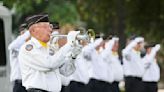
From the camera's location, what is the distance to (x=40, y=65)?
9562mm

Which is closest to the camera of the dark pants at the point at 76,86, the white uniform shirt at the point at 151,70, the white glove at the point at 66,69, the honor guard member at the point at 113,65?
the white glove at the point at 66,69

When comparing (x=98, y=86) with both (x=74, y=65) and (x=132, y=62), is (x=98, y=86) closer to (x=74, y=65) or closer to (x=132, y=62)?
(x=132, y=62)

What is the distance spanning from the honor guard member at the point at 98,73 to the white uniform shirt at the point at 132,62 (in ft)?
3.99

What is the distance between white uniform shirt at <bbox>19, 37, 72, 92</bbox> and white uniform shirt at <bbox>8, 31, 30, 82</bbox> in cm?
366

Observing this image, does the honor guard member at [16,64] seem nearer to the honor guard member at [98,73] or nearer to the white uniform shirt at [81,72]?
the white uniform shirt at [81,72]

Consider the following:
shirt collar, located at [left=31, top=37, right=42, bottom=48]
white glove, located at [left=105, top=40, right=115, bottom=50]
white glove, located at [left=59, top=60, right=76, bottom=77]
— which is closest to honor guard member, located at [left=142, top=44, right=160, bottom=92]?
white glove, located at [left=105, top=40, right=115, bottom=50]

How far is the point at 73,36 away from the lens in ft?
32.0

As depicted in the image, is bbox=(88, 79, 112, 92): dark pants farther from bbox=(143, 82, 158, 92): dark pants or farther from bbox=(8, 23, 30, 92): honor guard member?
bbox=(8, 23, 30, 92): honor guard member

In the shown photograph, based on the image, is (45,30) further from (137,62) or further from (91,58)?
(137,62)

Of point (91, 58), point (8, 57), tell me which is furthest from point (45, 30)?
point (91, 58)

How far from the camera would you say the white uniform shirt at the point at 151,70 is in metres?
17.2

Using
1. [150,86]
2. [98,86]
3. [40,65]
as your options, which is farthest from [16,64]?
[150,86]

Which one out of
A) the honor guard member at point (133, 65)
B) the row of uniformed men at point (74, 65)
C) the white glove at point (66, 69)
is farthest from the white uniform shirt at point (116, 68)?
the white glove at point (66, 69)

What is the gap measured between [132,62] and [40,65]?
799cm
